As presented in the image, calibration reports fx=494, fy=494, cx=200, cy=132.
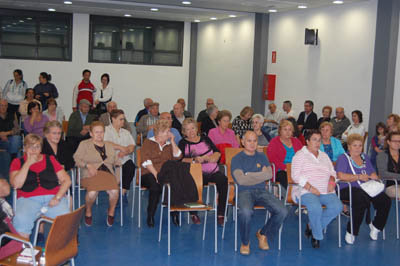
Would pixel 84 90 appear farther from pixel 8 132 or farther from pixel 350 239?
pixel 350 239

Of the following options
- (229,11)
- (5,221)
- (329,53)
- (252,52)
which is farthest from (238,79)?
(5,221)

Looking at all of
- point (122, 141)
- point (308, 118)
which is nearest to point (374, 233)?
point (122, 141)

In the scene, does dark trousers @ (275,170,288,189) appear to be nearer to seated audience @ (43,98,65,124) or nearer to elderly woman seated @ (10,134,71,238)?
elderly woman seated @ (10,134,71,238)

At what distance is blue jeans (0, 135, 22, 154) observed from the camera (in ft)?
26.8

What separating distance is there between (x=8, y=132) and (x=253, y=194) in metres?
4.73

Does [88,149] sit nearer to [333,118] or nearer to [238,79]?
[333,118]

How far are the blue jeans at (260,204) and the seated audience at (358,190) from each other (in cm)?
95

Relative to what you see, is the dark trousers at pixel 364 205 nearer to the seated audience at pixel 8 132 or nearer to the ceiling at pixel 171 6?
the seated audience at pixel 8 132

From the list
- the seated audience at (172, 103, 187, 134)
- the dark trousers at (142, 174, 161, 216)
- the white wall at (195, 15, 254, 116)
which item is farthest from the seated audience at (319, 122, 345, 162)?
the white wall at (195, 15, 254, 116)

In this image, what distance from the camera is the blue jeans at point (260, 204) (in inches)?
196

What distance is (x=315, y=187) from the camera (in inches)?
213

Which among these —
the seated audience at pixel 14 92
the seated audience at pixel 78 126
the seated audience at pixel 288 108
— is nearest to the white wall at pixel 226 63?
the seated audience at pixel 288 108

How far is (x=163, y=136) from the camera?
5.80m

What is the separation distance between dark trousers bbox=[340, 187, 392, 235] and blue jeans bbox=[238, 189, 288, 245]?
943mm
